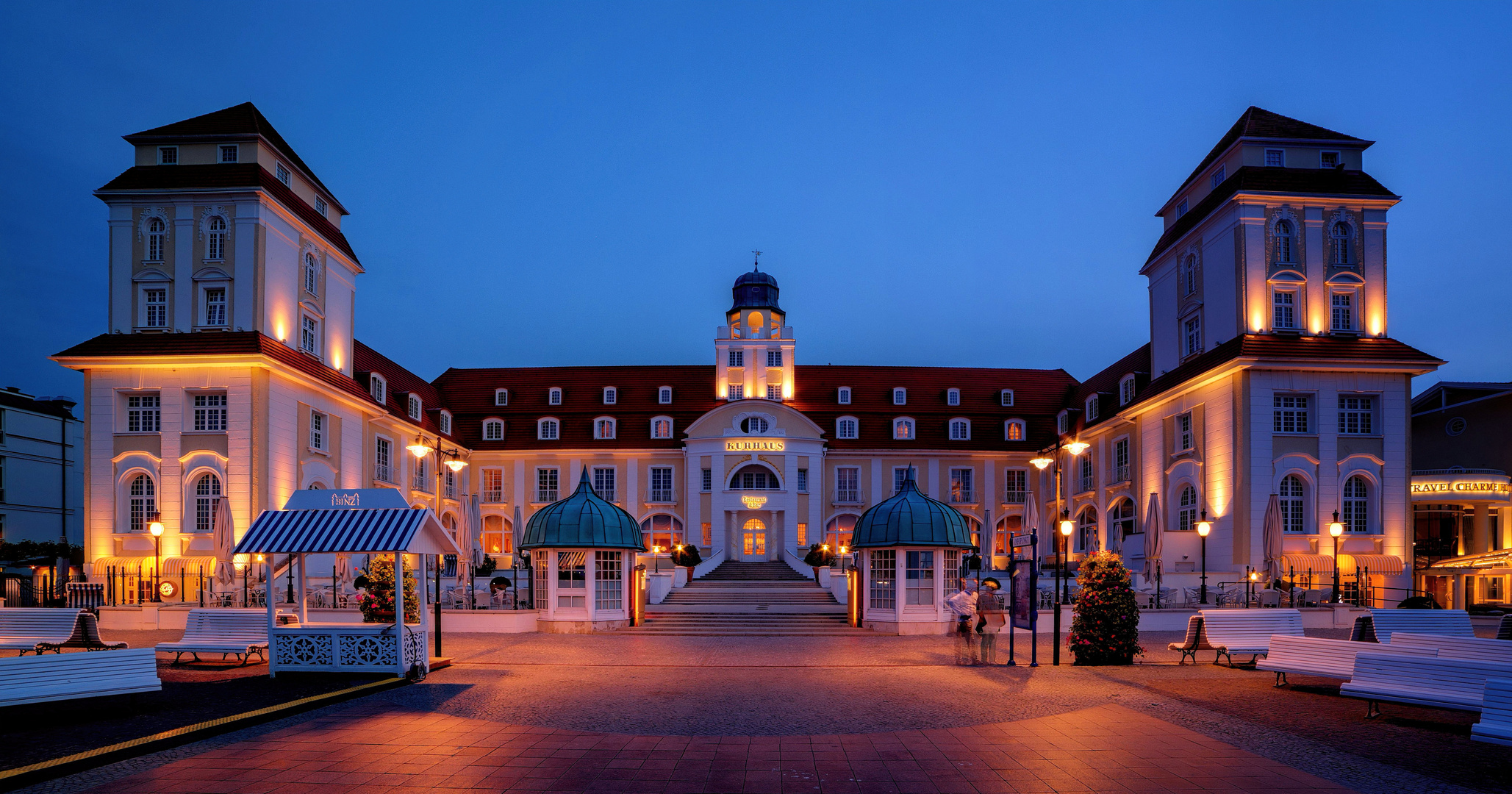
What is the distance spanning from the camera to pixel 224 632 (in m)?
17.5

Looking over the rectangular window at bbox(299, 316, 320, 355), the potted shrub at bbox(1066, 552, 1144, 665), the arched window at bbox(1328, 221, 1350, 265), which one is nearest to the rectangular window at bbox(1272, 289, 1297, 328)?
the arched window at bbox(1328, 221, 1350, 265)

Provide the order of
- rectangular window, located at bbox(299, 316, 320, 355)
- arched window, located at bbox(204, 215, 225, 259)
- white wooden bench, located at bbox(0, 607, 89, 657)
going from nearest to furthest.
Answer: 1. white wooden bench, located at bbox(0, 607, 89, 657)
2. arched window, located at bbox(204, 215, 225, 259)
3. rectangular window, located at bbox(299, 316, 320, 355)

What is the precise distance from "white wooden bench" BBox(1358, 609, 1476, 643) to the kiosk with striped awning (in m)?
15.8

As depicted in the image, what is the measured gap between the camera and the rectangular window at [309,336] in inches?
1433

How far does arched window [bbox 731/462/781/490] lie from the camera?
50.0 metres

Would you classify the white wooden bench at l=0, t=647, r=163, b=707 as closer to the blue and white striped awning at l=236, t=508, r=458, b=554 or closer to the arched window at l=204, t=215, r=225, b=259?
the blue and white striped awning at l=236, t=508, r=458, b=554

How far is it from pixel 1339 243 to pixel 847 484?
2554cm

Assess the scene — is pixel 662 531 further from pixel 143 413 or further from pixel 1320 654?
pixel 1320 654

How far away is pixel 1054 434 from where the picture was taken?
5250 cm

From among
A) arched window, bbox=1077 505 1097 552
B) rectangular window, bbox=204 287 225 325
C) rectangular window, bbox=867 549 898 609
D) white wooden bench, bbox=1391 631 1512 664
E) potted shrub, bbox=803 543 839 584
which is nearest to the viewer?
white wooden bench, bbox=1391 631 1512 664

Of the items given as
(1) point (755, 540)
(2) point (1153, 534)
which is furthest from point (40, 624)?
(1) point (755, 540)

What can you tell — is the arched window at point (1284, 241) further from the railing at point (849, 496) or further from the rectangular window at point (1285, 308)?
the railing at point (849, 496)

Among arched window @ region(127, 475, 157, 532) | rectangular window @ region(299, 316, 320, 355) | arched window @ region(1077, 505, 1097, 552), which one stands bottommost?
arched window @ region(1077, 505, 1097, 552)

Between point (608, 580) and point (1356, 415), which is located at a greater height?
point (1356, 415)
